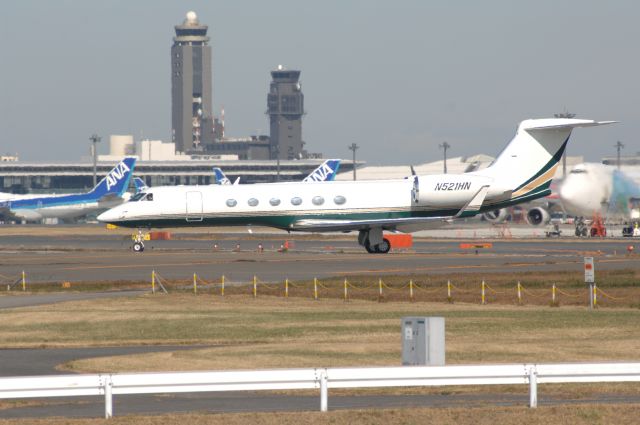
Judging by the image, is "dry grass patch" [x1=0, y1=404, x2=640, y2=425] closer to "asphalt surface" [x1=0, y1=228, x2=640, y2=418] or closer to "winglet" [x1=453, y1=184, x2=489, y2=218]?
"asphalt surface" [x1=0, y1=228, x2=640, y2=418]

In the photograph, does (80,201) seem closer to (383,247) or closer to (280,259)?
(383,247)

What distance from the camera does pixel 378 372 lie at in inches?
656

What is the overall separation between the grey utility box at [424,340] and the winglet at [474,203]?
133 ft

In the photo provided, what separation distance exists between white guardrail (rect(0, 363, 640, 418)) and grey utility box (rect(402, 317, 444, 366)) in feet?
6.77

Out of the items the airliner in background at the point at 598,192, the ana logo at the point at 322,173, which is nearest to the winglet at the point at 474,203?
the airliner in background at the point at 598,192

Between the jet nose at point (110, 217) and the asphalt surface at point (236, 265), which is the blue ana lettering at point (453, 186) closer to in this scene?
the asphalt surface at point (236, 265)

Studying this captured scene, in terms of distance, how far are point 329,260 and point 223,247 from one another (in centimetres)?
1892

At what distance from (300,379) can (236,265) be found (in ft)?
125

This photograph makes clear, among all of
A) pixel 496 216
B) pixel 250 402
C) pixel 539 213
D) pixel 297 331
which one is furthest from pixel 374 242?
pixel 250 402

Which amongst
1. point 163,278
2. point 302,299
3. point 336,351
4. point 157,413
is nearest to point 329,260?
point 163,278

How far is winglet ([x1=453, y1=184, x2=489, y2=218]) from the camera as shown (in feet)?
195

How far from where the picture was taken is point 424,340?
19141 millimetres

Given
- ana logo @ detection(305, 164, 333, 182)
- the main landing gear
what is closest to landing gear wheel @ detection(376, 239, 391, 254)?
the main landing gear

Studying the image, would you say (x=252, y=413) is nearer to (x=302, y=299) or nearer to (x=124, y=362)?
(x=124, y=362)
